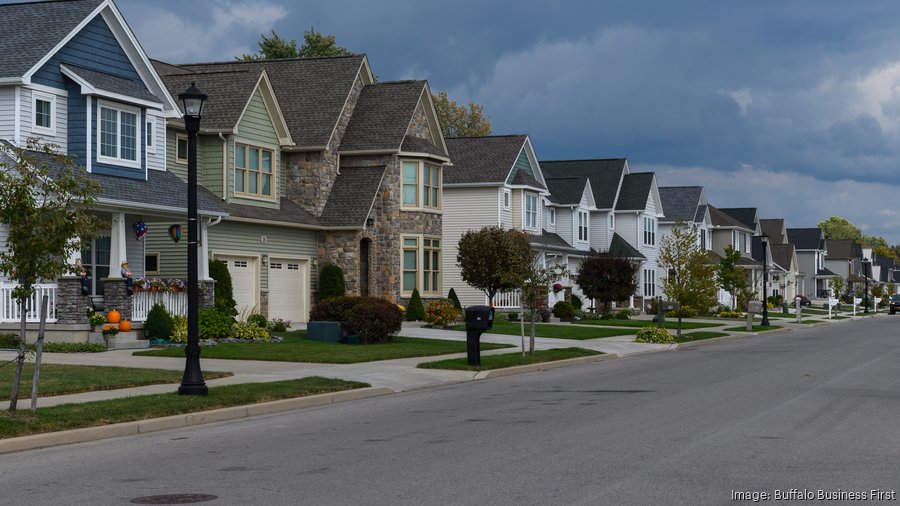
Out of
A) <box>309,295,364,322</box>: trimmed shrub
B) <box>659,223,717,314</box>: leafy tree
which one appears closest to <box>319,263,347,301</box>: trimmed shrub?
<box>309,295,364,322</box>: trimmed shrub

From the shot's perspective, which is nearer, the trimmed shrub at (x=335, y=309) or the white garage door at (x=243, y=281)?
the trimmed shrub at (x=335, y=309)

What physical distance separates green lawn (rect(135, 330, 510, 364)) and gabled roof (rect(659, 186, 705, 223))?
55186 millimetres

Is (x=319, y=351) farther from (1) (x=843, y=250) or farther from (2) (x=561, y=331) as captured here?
(1) (x=843, y=250)

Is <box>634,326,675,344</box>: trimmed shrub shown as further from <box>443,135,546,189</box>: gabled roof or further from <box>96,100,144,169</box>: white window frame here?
<box>96,100,144,169</box>: white window frame

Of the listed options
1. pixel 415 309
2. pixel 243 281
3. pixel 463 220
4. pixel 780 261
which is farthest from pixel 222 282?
pixel 780 261

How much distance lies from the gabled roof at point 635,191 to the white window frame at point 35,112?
158ft

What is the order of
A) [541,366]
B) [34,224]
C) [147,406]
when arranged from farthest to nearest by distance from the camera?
[541,366] < [147,406] < [34,224]

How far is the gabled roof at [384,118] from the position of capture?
44.0 metres

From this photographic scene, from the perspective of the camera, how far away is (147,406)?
16.1 meters

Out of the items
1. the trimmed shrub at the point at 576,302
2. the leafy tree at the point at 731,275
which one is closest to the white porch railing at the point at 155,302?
the trimmed shrub at the point at 576,302

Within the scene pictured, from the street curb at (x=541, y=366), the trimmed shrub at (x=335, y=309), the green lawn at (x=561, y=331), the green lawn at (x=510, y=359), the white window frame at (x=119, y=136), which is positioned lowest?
the street curb at (x=541, y=366)

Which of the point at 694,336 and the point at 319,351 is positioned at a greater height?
the point at 319,351

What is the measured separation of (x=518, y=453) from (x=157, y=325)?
18985 mm

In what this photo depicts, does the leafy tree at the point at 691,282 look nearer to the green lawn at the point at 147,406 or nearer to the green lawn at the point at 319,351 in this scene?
the green lawn at the point at 319,351
